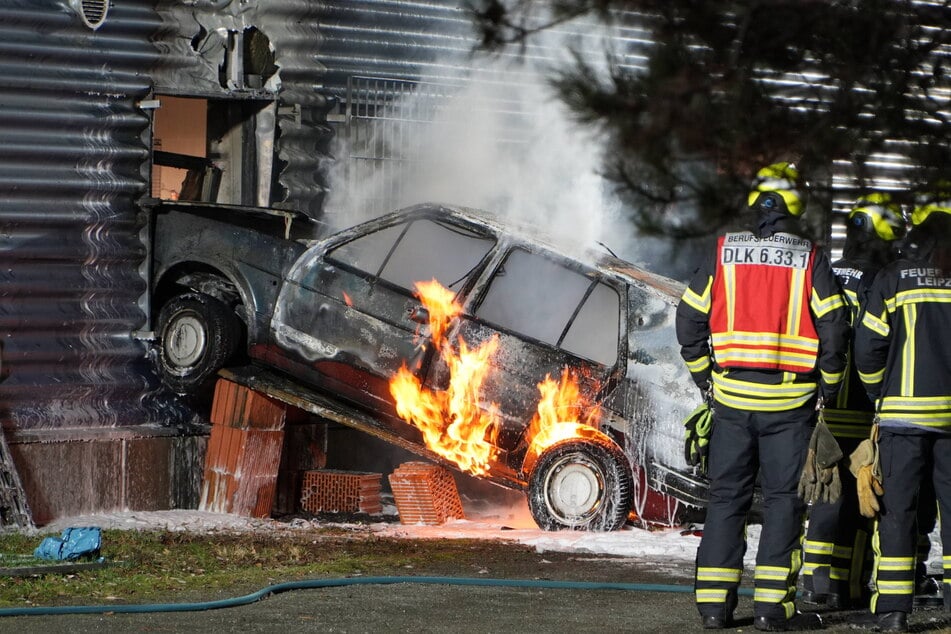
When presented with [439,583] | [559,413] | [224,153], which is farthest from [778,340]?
[224,153]

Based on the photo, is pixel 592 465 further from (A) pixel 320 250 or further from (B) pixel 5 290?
(B) pixel 5 290

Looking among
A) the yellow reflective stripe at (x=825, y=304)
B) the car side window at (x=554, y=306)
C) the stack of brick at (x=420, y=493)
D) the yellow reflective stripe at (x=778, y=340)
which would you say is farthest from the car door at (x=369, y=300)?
the yellow reflective stripe at (x=825, y=304)

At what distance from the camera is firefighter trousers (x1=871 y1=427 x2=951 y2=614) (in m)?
6.87

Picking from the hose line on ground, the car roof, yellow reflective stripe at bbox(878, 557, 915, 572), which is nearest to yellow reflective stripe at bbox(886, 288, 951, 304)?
yellow reflective stripe at bbox(878, 557, 915, 572)

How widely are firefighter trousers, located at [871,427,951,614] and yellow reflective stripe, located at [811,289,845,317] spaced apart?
2.34 feet

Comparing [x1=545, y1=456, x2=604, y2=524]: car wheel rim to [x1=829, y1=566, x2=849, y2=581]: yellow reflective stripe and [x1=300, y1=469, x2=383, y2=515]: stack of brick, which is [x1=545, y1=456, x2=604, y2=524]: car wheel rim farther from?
[x1=829, y1=566, x2=849, y2=581]: yellow reflective stripe

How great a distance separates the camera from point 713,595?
6.72 metres

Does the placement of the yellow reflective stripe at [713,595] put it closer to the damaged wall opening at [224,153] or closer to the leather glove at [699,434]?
the leather glove at [699,434]

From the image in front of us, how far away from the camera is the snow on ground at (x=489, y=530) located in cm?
919

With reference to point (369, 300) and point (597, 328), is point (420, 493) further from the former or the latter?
point (597, 328)

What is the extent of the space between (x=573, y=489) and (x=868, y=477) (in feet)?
10.3

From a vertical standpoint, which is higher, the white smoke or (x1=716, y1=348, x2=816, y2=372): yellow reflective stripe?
the white smoke

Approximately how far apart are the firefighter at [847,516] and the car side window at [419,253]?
10.6 feet

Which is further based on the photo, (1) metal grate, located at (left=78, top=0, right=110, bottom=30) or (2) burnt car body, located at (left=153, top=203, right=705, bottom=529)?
(1) metal grate, located at (left=78, top=0, right=110, bottom=30)
